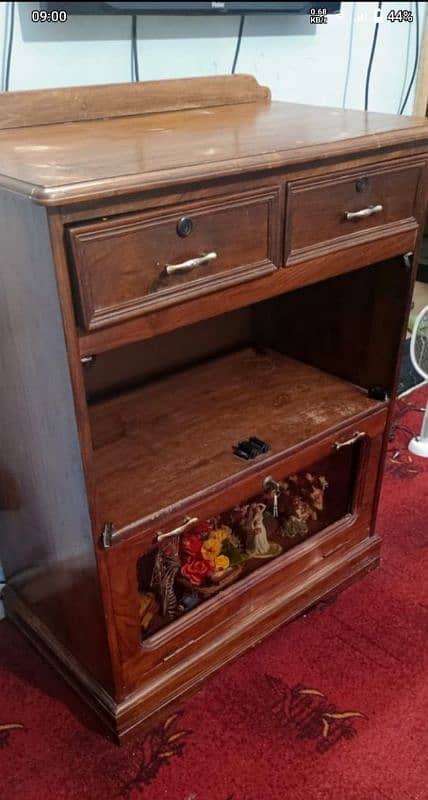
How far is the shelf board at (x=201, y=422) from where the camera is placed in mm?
1056

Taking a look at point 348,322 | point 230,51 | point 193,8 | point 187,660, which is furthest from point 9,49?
point 187,660

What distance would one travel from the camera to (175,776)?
1095 mm

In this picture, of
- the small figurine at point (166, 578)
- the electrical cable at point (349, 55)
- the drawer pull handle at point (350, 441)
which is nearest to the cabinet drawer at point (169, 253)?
the drawer pull handle at point (350, 441)

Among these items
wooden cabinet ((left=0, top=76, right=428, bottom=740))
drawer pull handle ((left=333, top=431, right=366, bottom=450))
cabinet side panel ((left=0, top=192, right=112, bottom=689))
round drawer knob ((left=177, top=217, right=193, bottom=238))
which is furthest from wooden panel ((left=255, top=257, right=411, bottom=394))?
cabinet side panel ((left=0, top=192, right=112, bottom=689))

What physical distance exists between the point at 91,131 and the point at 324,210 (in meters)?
0.39

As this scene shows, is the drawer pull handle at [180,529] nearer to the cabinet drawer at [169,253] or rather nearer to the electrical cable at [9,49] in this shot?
the cabinet drawer at [169,253]

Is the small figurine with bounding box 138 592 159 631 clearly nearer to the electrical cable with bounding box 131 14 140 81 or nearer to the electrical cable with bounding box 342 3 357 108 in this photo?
the electrical cable with bounding box 131 14 140 81

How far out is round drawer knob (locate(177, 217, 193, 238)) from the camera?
2.69ft

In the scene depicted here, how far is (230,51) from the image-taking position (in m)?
1.34

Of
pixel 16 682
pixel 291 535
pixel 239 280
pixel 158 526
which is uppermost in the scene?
pixel 239 280

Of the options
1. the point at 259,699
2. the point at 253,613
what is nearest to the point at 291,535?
the point at 253,613

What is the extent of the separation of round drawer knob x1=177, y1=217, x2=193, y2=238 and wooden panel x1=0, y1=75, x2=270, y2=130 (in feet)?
1.34

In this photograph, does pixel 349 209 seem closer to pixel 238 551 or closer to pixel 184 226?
pixel 184 226

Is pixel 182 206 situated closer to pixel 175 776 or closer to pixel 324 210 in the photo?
pixel 324 210
